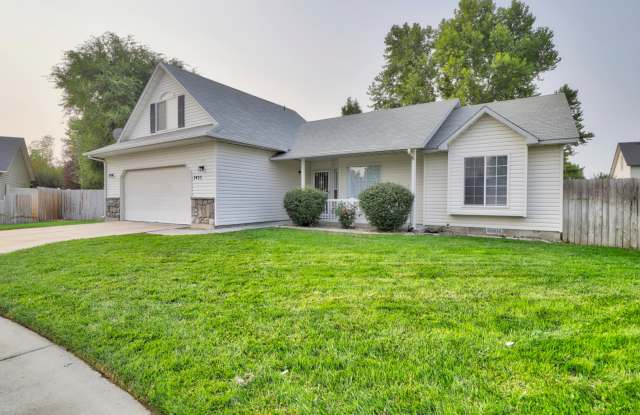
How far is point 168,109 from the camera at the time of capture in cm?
1323

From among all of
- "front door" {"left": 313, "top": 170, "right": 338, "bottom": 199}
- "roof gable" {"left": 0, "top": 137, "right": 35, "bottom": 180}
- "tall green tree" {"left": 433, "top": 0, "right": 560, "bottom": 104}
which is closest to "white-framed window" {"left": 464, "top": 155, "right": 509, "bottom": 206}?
"front door" {"left": 313, "top": 170, "right": 338, "bottom": 199}

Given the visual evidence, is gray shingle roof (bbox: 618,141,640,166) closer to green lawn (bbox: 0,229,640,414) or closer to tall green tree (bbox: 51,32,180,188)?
green lawn (bbox: 0,229,640,414)

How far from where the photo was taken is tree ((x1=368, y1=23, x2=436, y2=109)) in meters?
24.2

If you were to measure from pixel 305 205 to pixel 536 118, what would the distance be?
8074 millimetres

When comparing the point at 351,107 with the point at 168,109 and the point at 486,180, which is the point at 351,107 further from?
the point at 486,180

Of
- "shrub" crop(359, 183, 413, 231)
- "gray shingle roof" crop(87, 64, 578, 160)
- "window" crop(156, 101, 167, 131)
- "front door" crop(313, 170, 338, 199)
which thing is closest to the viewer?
"shrub" crop(359, 183, 413, 231)

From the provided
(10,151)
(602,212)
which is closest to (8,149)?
(10,151)

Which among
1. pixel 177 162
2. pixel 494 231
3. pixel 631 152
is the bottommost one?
pixel 494 231

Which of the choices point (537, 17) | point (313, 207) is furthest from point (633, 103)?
point (313, 207)

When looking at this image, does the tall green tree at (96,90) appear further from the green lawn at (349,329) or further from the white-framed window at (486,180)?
the white-framed window at (486,180)

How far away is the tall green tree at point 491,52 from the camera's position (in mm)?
21484

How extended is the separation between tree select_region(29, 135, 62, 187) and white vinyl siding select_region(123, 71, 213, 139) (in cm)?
2000

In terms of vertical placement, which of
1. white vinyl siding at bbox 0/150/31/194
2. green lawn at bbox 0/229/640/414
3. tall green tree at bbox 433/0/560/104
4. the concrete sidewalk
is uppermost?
tall green tree at bbox 433/0/560/104

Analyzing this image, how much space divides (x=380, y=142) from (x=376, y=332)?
9.47 m
